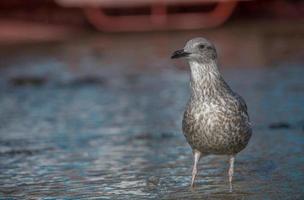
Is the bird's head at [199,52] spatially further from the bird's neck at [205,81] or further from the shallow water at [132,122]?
the shallow water at [132,122]

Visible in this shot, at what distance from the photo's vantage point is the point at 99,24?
21312 millimetres

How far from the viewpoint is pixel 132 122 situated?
10547 millimetres

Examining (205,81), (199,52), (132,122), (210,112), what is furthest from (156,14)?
(210,112)

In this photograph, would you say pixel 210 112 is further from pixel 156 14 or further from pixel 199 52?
pixel 156 14

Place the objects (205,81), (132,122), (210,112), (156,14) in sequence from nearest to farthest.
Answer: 1. (210,112)
2. (205,81)
3. (132,122)
4. (156,14)

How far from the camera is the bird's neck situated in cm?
715

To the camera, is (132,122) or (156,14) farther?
(156,14)

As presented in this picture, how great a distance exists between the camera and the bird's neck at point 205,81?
23.5ft

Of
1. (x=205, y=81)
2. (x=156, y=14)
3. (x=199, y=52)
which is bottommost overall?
(x=205, y=81)

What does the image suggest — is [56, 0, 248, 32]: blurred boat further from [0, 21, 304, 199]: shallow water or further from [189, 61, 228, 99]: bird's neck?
[189, 61, 228, 99]: bird's neck

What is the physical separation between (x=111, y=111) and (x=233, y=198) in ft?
15.4

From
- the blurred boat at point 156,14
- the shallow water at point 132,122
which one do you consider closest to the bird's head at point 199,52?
the shallow water at point 132,122

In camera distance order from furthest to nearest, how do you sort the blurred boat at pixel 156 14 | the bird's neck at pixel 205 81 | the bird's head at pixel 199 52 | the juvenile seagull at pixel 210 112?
1. the blurred boat at pixel 156 14
2. the bird's head at pixel 199 52
3. the bird's neck at pixel 205 81
4. the juvenile seagull at pixel 210 112

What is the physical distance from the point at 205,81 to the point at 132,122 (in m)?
3.42
